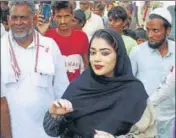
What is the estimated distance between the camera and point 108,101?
10.3 feet

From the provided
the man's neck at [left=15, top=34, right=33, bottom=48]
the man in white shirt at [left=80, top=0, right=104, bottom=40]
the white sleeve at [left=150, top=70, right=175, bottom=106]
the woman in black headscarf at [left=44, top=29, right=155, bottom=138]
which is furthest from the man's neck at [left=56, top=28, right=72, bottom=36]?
the man in white shirt at [left=80, top=0, right=104, bottom=40]

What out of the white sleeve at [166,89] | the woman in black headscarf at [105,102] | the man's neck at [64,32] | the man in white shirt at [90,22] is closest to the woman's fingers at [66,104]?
the woman in black headscarf at [105,102]

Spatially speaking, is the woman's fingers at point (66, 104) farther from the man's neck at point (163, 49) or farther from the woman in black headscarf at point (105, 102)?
the man's neck at point (163, 49)

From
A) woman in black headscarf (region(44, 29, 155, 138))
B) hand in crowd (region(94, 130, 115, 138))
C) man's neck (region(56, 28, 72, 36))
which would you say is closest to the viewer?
hand in crowd (region(94, 130, 115, 138))

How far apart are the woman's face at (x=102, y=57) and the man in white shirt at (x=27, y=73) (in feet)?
2.99

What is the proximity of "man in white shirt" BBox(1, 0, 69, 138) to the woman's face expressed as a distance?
2.99 feet

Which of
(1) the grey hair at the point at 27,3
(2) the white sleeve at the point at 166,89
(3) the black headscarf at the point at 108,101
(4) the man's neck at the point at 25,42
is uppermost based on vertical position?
(1) the grey hair at the point at 27,3

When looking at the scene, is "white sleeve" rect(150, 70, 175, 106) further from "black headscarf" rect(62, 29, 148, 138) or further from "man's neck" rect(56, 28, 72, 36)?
"man's neck" rect(56, 28, 72, 36)

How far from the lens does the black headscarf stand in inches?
121

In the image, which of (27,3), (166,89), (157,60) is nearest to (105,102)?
(166,89)

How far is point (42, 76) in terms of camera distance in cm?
402

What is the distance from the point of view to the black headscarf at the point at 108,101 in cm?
308

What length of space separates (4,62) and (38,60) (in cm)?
27

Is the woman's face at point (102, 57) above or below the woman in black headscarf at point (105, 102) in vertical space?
above
